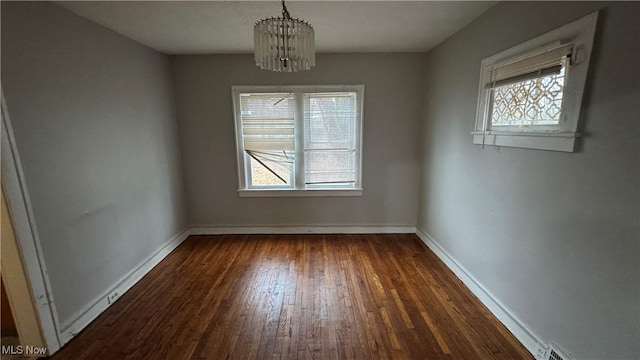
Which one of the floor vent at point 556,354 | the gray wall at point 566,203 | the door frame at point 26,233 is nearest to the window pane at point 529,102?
the gray wall at point 566,203

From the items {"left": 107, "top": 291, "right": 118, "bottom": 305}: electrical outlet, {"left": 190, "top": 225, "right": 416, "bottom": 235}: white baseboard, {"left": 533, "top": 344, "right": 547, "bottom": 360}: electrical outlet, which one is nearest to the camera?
{"left": 533, "top": 344, "right": 547, "bottom": 360}: electrical outlet

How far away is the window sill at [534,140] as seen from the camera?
1447mm

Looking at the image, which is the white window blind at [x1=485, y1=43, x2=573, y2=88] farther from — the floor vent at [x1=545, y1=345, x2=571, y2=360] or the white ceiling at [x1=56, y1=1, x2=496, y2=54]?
the floor vent at [x1=545, y1=345, x2=571, y2=360]

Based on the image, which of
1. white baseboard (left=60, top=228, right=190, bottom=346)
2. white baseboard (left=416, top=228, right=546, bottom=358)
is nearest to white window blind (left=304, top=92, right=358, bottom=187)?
white baseboard (left=416, top=228, right=546, bottom=358)

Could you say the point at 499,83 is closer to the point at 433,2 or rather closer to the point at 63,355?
the point at 433,2

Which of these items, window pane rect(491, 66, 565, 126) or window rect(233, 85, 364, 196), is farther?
window rect(233, 85, 364, 196)

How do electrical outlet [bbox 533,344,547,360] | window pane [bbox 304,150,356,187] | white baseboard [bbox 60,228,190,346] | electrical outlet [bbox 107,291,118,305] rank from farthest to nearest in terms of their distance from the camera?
1. window pane [bbox 304,150,356,187]
2. electrical outlet [bbox 107,291,118,305]
3. white baseboard [bbox 60,228,190,346]
4. electrical outlet [bbox 533,344,547,360]

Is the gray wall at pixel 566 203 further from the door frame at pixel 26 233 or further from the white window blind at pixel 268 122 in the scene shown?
the door frame at pixel 26 233

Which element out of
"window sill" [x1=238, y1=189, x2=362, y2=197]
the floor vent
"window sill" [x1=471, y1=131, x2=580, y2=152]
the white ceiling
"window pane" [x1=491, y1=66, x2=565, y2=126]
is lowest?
the floor vent

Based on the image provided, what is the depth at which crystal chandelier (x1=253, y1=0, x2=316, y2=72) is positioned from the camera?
5.05ft

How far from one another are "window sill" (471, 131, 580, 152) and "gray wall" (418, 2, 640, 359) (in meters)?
0.05

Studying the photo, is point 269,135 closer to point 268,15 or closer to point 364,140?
point 364,140

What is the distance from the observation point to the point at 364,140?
139 inches

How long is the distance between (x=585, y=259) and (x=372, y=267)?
1.74 meters
